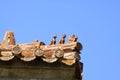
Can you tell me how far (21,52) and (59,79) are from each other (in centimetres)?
147

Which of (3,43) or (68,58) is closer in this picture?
(68,58)

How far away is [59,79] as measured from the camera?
19875 mm

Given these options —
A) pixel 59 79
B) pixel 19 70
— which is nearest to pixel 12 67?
pixel 19 70

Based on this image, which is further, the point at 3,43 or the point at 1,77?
the point at 3,43

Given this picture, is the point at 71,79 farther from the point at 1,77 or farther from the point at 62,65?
the point at 1,77

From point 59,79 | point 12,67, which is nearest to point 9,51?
point 12,67

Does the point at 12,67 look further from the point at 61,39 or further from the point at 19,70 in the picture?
the point at 61,39

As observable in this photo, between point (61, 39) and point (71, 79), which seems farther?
point (61, 39)

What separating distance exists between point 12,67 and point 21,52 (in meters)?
0.58

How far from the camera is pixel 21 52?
65.1 ft

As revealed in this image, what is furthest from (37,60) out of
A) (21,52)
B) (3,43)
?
(3,43)

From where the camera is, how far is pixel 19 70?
65.6 feet

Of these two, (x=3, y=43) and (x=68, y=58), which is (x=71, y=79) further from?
(x=3, y=43)

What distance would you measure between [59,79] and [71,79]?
385 mm
